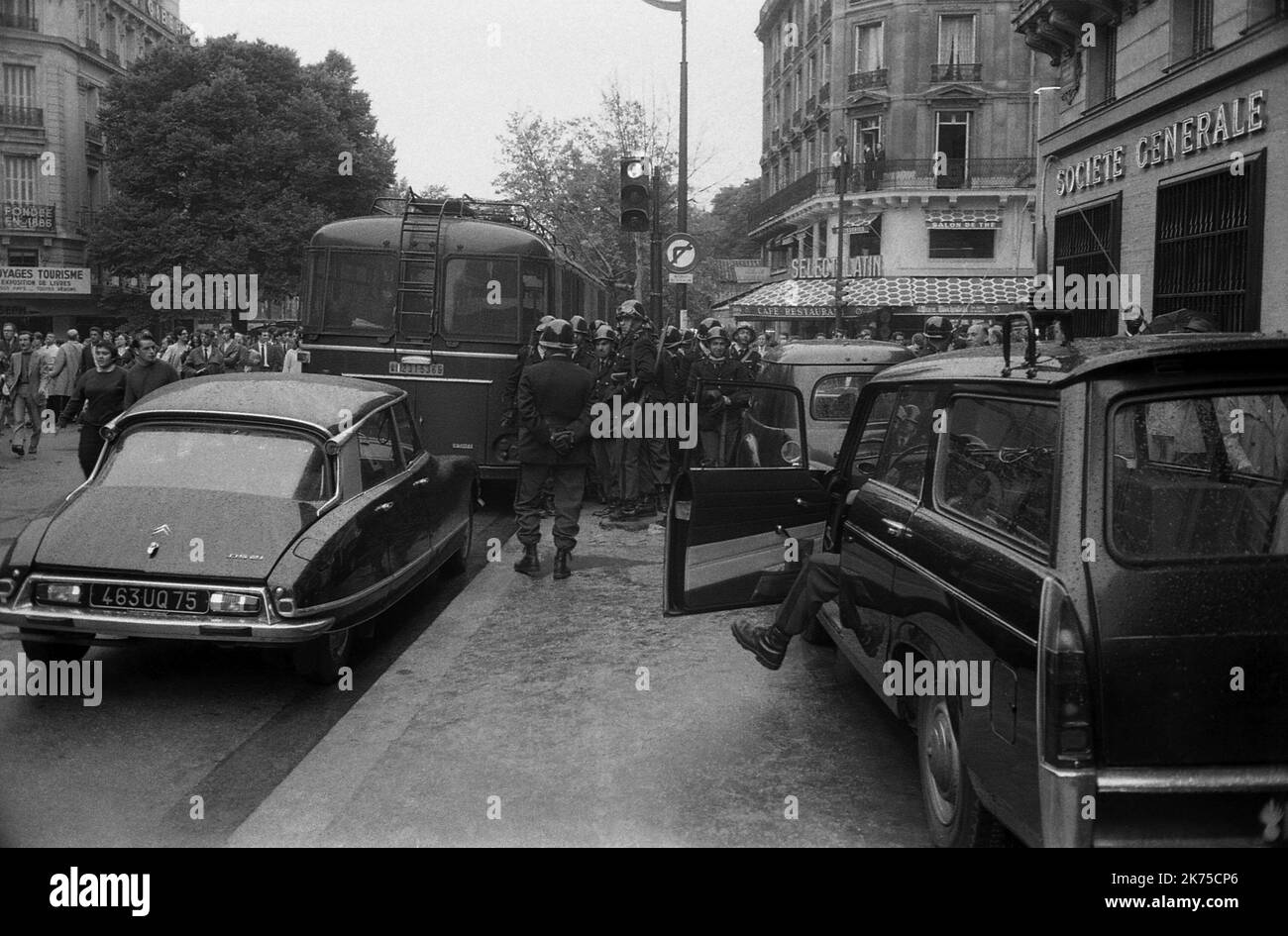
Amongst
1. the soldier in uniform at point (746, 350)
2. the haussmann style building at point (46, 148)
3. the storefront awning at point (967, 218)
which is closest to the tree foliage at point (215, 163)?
the haussmann style building at point (46, 148)

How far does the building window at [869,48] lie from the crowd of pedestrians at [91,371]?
78.0 feet

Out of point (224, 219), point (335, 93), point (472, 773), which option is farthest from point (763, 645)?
point (335, 93)

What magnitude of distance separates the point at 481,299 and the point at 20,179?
41.5m

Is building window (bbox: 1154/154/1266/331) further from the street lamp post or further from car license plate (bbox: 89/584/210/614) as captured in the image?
the street lamp post

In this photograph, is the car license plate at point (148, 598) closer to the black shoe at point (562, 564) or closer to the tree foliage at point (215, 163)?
the black shoe at point (562, 564)

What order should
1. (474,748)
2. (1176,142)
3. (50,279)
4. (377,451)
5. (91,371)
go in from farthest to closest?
(50,279) < (1176,142) < (91,371) < (377,451) < (474,748)

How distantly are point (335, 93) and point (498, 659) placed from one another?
47398mm

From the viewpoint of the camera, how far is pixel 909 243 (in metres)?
41.7

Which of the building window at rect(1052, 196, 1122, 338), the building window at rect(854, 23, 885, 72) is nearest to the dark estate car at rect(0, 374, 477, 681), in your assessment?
the building window at rect(1052, 196, 1122, 338)

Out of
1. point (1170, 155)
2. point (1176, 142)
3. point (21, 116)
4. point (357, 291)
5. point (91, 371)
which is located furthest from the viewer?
point (21, 116)

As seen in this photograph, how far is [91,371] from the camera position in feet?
35.8

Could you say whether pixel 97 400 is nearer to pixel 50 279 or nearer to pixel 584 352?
pixel 584 352

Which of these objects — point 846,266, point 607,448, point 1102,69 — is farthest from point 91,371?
point 846,266

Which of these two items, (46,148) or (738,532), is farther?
(46,148)
